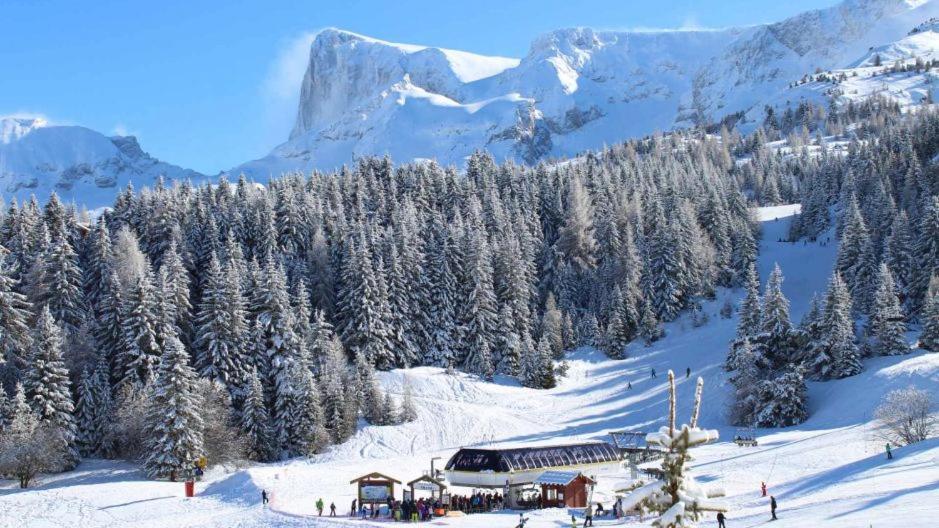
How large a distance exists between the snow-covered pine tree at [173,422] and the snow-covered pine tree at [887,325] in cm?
5444

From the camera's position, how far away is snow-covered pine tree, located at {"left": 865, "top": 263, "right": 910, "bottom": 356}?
228 ft

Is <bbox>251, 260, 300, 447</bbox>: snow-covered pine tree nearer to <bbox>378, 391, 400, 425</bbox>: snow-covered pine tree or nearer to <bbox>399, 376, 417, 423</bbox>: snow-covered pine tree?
<bbox>378, 391, 400, 425</bbox>: snow-covered pine tree

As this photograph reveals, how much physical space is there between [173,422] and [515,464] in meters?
23.7

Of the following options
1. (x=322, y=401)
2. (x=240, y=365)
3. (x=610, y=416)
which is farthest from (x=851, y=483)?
(x=240, y=365)

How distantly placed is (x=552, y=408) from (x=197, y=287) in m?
40.8

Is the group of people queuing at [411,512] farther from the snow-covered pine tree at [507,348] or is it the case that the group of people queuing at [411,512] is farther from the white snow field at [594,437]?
the snow-covered pine tree at [507,348]

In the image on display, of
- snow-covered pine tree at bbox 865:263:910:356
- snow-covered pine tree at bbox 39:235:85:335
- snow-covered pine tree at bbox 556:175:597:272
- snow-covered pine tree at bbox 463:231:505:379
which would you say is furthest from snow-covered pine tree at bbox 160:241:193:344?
snow-covered pine tree at bbox 865:263:910:356

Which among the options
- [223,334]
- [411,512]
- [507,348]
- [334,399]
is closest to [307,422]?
[334,399]

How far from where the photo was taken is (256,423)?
211 ft

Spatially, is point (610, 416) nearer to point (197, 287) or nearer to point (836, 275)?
point (836, 275)

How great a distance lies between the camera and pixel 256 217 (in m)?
99.8

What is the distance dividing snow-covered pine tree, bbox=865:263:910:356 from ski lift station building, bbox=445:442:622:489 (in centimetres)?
2959

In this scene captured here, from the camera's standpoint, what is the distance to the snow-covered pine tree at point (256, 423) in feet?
210

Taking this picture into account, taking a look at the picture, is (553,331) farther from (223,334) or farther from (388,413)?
(223,334)
